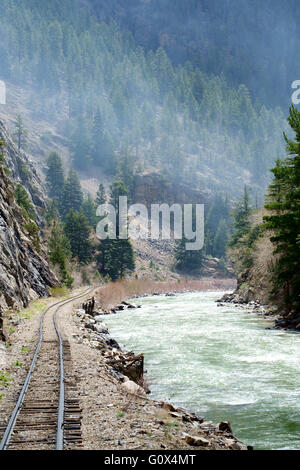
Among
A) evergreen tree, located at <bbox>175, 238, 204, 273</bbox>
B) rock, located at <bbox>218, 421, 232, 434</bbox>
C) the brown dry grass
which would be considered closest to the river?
rock, located at <bbox>218, 421, 232, 434</bbox>

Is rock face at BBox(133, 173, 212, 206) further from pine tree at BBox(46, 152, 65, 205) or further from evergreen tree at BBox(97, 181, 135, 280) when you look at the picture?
evergreen tree at BBox(97, 181, 135, 280)

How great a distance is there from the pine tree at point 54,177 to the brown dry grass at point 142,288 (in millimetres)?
52954

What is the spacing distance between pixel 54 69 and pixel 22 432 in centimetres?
20708

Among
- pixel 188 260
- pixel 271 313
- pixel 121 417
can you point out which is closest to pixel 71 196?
pixel 188 260

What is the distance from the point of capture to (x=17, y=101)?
176 metres

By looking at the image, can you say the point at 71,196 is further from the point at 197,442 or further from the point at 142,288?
the point at 197,442

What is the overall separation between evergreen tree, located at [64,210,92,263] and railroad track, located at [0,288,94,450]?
220ft

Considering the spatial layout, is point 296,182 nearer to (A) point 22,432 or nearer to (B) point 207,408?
(B) point 207,408

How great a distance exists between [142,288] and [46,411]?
65332mm

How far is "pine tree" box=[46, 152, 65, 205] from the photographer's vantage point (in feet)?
404

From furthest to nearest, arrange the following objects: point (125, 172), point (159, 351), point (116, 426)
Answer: point (125, 172) < point (159, 351) < point (116, 426)

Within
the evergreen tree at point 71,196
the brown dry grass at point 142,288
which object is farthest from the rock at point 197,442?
the evergreen tree at point 71,196

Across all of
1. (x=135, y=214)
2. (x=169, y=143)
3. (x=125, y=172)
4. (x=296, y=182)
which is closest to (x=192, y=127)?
(x=169, y=143)
